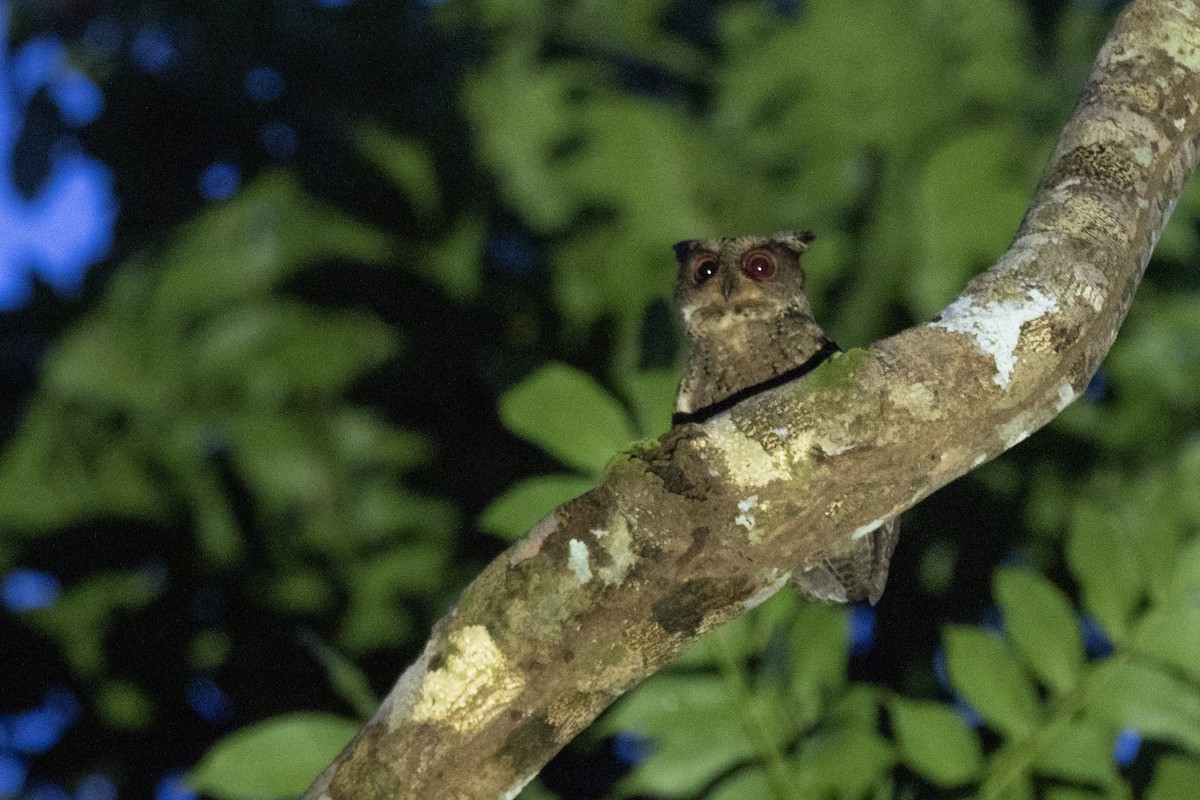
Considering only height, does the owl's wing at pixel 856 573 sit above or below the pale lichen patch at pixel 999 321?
below

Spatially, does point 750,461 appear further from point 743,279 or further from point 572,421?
point 743,279

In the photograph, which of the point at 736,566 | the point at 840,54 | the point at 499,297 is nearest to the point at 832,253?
the point at 840,54

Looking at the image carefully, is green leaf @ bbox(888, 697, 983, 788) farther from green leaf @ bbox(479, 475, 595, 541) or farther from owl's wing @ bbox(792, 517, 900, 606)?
green leaf @ bbox(479, 475, 595, 541)

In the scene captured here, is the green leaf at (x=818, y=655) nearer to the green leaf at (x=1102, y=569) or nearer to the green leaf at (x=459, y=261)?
the green leaf at (x=1102, y=569)

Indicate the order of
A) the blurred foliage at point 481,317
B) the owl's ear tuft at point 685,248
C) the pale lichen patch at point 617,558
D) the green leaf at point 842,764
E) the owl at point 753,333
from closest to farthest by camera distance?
the pale lichen patch at point 617,558
the green leaf at point 842,764
the owl at point 753,333
the owl's ear tuft at point 685,248
the blurred foliage at point 481,317

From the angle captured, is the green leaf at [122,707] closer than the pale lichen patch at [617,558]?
No

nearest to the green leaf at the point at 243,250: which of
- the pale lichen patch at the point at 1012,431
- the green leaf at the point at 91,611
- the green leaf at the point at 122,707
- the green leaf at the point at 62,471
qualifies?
the green leaf at the point at 62,471

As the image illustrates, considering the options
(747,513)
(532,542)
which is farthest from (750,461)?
(532,542)
